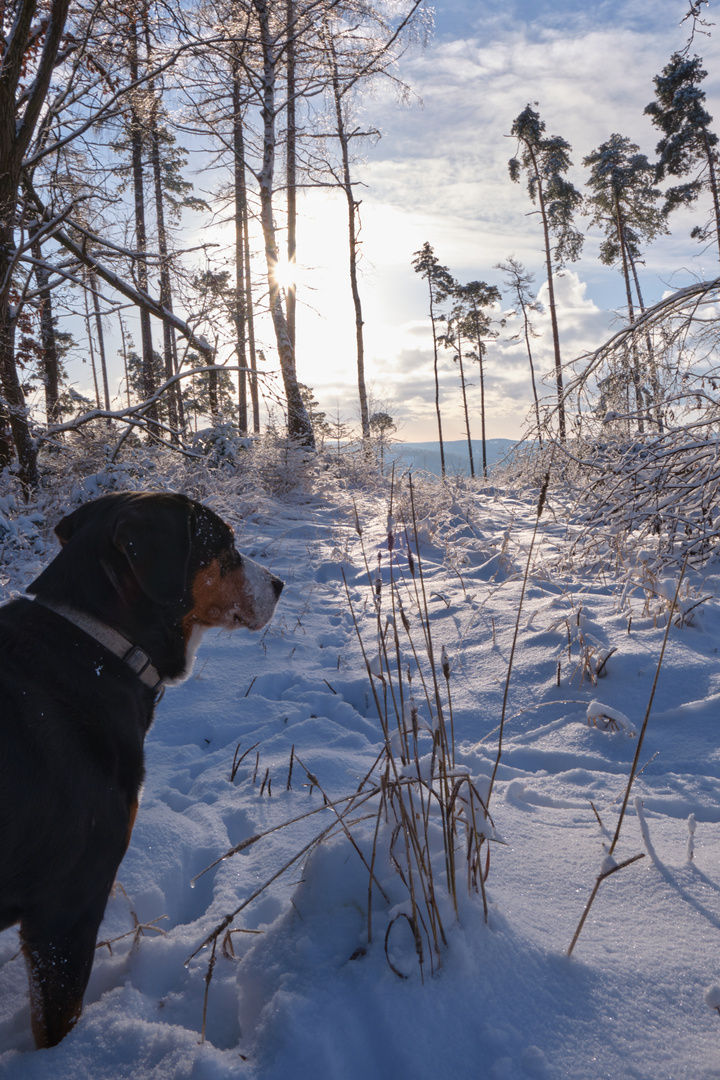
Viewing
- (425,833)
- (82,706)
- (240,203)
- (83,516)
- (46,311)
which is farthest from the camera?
(240,203)

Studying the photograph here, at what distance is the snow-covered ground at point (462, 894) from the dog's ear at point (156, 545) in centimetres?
88

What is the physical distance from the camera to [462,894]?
4.77 feet

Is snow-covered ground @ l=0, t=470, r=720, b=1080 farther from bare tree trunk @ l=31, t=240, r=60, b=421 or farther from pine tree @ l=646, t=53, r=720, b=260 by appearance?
pine tree @ l=646, t=53, r=720, b=260

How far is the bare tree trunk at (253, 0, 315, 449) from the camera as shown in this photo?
10.7 m

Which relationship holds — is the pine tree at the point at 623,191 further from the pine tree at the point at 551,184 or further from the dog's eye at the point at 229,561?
the dog's eye at the point at 229,561

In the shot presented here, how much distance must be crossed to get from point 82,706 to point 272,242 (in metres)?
12.6

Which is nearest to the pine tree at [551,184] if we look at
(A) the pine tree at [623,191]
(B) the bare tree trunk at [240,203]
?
(A) the pine tree at [623,191]

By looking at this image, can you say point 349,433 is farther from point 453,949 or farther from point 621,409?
point 453,949

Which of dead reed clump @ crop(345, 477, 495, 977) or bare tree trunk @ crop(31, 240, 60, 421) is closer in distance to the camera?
dead reed clump @ crop(345, 477, 495, 977)

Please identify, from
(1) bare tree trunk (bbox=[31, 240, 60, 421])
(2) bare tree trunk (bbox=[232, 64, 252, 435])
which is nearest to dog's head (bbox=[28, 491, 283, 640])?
(1) bare tree trunk (bbox=[31, 240, 60, 421])

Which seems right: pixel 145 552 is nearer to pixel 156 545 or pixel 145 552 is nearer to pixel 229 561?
pixel 156 545

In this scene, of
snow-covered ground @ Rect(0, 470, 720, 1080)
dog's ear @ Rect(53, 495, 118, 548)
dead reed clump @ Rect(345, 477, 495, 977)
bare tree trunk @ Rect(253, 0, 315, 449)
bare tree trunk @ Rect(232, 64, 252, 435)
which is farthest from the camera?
bare tree trunk @ Rect(253, 0, 315, 449)

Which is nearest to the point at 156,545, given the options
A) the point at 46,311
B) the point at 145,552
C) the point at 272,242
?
the point at 145,552

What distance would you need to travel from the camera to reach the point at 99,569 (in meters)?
1.85
